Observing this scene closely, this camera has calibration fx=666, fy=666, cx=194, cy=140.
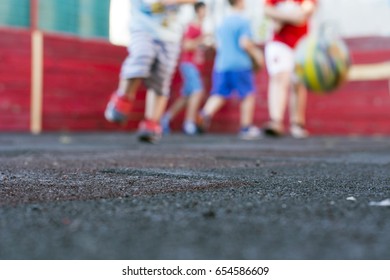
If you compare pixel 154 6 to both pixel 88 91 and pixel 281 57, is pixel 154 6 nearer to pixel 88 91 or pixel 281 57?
pixel 281 57

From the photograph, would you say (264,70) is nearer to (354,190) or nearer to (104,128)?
(104,128)

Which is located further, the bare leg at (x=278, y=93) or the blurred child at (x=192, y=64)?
the blurred child at (x=192, y=64)

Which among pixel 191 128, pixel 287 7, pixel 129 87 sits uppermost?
pixel 287 7

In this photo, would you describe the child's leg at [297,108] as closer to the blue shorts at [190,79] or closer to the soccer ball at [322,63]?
the soccer ball at [322,63]

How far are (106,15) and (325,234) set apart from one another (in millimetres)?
7441

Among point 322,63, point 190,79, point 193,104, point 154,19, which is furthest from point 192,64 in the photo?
point 154,19

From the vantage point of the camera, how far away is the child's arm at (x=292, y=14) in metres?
4.90

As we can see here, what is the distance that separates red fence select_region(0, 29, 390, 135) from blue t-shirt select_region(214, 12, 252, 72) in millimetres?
1697

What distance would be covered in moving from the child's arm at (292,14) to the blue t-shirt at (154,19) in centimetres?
123

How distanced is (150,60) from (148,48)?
0.07 meters

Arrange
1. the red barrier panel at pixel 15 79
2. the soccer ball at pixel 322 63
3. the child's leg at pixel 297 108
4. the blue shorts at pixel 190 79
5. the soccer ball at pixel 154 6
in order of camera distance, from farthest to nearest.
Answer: the blue shorts at pixel 190 79, the red barrier panel at pixel 15 79, the child's leg at pixel 297 108, the soccer ball at pixel 322 63, the soccer ball at pixel 154 6

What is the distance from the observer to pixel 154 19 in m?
3.81

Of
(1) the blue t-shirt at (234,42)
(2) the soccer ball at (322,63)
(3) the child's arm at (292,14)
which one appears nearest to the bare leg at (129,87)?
(2) the soccer ball at (322,63)

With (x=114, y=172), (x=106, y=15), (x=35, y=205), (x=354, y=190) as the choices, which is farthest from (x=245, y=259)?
(x=106, y=15)
